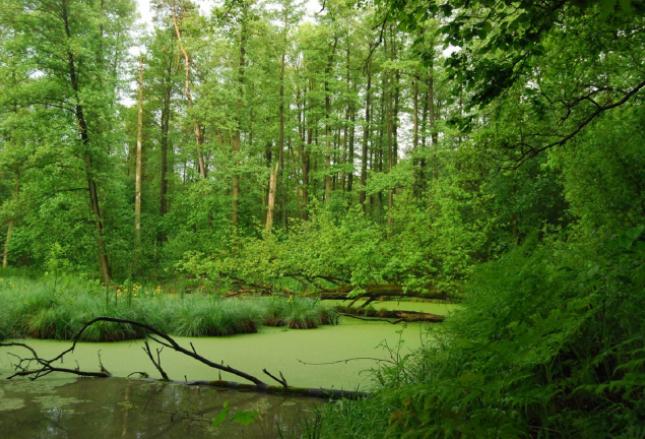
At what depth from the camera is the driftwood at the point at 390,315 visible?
647 centimetres

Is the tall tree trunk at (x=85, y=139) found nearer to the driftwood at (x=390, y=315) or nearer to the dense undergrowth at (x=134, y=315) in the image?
the dense undergrowth at (x=134, y=315)

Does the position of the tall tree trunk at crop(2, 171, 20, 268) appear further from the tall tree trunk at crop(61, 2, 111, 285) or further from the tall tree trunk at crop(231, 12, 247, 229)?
the tall tree trunk at crop(231, 12, 247, 229)

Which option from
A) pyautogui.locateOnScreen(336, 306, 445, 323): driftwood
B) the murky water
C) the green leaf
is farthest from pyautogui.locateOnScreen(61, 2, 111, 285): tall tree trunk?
the green leaf

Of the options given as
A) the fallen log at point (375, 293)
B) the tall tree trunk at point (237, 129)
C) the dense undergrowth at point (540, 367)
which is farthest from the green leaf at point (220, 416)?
the tall tree trunk at point (237, 129)

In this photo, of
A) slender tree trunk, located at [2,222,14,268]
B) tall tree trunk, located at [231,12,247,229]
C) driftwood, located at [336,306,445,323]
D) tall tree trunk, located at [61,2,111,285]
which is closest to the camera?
driftwood, located at [336,306,445,323]

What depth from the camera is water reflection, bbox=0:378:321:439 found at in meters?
2.56

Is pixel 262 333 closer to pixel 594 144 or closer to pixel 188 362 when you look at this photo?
pixel 188 362

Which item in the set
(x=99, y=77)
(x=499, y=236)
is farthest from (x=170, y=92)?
(x=499, y=236)

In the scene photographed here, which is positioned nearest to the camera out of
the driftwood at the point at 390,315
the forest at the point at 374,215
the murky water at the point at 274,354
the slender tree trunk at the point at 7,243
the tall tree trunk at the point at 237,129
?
the forest at the point at 374,215

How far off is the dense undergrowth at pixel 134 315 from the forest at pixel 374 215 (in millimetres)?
31

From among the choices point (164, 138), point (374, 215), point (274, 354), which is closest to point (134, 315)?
point (274, 354)

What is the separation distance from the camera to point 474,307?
2.43 metres

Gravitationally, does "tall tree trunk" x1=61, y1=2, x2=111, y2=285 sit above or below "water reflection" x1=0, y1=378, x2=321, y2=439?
Result: above

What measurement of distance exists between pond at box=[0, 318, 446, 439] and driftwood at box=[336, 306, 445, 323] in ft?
4.33
